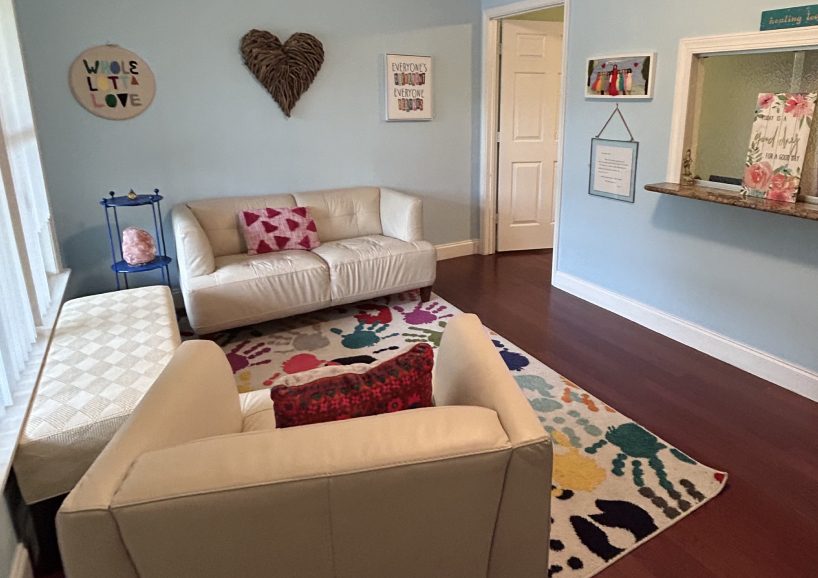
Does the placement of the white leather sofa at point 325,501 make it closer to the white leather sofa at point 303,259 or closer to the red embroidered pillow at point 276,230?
the white leather sofa at point 303,259

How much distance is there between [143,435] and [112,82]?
3157mm

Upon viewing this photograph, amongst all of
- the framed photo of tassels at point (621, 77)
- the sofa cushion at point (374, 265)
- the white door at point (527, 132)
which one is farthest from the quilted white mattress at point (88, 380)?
the white door at point (527, 132)

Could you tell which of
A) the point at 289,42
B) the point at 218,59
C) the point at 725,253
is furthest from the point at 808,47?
the point at 218,59

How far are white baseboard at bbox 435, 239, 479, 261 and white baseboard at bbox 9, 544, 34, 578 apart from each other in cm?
386

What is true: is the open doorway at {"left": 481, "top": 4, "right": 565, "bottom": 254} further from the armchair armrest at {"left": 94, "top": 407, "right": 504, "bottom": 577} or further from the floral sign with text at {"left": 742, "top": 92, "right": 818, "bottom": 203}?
the armchair armrest at {"left": 94, "top": 407, "right": 504, "bottom": 577}

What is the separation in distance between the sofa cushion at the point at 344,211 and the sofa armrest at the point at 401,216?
7 cm

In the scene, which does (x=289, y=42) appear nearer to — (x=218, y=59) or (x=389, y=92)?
(x=218, y=59)

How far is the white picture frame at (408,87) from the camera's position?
4543mm

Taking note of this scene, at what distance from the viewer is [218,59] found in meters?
3.91

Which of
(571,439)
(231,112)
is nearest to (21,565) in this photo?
(571,439)

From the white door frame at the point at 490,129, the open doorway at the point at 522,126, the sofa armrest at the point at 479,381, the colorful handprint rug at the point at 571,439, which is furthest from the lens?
the open doorway at the point at 522,126

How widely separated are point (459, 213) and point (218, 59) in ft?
7.75

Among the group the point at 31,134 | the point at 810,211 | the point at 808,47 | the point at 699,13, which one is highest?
the point at 699,13

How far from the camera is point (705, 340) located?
332 centimetres
